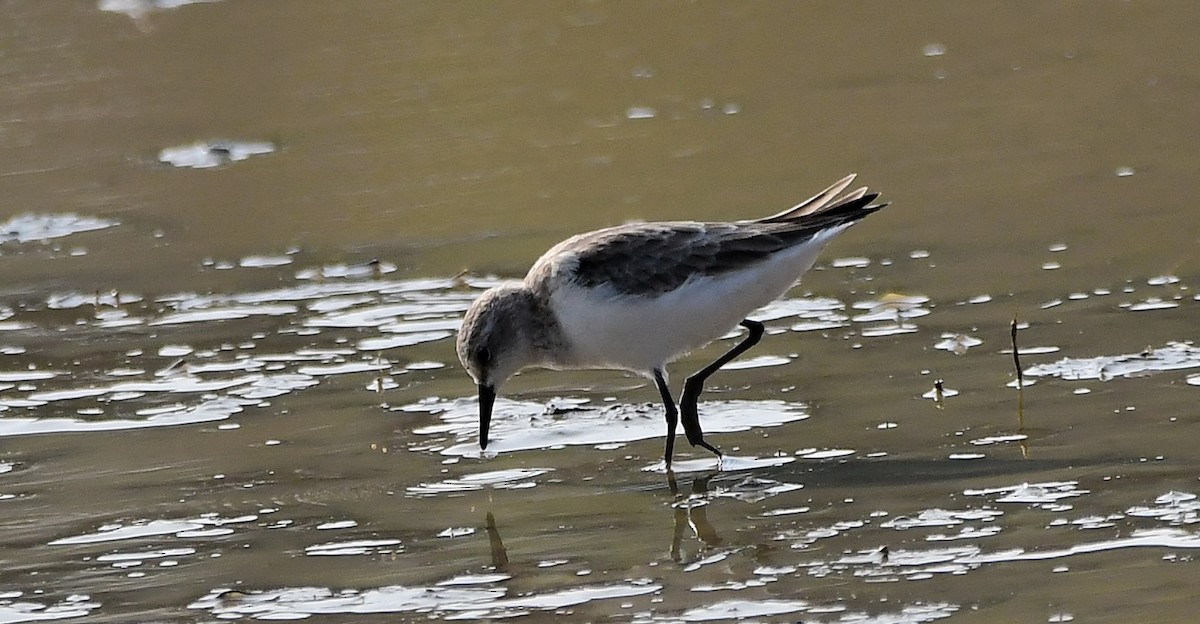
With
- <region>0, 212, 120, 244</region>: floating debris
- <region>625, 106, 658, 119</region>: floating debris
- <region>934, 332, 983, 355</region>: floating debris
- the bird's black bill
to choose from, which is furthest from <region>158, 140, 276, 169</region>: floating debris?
<region>934, 332, 983, 355</region>: floating debris

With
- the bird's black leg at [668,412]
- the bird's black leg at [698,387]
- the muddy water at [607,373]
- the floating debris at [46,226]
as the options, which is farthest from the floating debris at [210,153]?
the bird's black leg at [668,412]

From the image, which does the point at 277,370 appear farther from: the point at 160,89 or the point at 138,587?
the point at 160,89

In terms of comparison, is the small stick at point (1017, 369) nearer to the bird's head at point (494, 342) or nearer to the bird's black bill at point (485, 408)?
the bird's head at point (494, 342)

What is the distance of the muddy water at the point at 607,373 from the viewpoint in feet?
16.9

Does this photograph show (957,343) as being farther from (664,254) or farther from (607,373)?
(607,373)

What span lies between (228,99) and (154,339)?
205 inches

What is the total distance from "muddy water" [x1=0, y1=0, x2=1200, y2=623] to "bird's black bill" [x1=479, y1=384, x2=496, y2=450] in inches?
4.4

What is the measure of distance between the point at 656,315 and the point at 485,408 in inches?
27.2

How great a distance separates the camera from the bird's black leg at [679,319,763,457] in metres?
6.18

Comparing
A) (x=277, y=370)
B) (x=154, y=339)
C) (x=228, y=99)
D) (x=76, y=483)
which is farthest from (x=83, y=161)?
(x=76, y=483)

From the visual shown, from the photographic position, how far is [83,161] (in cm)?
1138

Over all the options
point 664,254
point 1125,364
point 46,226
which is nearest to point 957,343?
point 1125,364

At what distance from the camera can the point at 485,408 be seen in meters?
6.34

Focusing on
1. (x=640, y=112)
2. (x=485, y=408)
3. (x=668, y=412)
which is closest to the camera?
(x=668, y=412)
